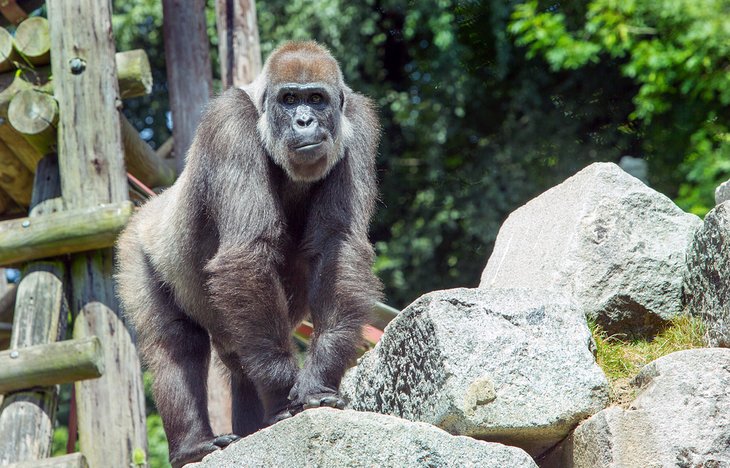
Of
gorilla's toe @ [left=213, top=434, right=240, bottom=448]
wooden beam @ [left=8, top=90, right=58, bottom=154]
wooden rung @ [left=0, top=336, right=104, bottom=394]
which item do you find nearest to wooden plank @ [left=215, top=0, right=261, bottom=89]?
wooden beam @ [left=8, top=90, right=58, bottom=154]

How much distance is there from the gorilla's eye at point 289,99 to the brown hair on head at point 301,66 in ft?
0.17

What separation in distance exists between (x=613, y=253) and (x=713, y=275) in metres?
0.45

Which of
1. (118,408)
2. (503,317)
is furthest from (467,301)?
(118,408)

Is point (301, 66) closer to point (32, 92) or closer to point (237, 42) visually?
point (32, 92)

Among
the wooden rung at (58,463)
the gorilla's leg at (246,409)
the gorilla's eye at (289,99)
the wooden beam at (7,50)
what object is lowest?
the wooden rung at (58,463)

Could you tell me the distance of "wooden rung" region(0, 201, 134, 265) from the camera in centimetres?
515

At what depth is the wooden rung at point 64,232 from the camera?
5.15 metres

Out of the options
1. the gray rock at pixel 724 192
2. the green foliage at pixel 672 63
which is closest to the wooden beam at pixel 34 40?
the gray rock at pixel 724 192

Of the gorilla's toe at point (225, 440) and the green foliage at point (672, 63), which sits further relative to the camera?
the green foliage at point (672, 63)

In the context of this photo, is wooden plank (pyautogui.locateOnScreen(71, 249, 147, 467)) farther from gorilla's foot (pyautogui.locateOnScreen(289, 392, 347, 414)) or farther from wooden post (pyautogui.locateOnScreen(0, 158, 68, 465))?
gorilla's foot (pyautogui.locateOnScreen(289, 392, 347, 414))

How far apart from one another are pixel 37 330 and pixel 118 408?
546mm

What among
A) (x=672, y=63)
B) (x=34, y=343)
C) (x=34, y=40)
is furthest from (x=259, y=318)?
(x=672, y=63)

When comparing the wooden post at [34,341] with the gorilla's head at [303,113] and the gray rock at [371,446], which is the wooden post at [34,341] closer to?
the gorilla's head at [303,113]

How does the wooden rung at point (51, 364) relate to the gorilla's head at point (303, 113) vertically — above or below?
below
